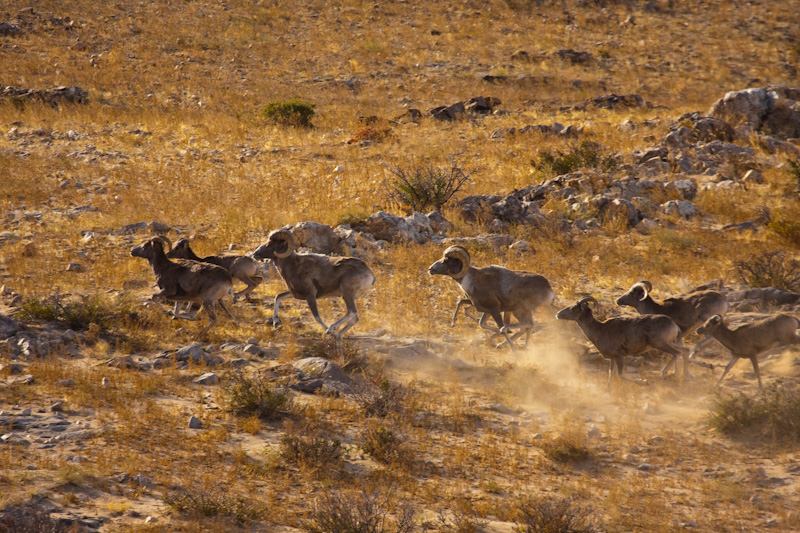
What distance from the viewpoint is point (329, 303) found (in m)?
13.5

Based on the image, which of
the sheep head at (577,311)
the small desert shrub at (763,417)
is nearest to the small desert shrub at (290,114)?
the sheep head at (577,311)

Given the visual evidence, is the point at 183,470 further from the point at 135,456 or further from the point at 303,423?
the point at 303,423

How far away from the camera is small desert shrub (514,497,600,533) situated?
649 centimetres

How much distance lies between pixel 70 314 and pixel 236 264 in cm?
277

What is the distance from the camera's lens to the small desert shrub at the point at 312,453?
764cm

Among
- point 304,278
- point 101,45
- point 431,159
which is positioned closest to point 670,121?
point 431,159

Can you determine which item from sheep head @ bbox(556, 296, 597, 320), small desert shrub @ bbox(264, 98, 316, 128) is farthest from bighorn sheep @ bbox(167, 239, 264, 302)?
small desert shrub @ bbox(264, 98, 316, 128)

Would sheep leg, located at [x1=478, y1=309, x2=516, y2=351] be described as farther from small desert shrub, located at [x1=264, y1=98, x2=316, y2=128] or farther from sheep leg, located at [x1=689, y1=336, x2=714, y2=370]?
small desert shrub, located at [x1=264, y1=98, x2=316, y2=128]

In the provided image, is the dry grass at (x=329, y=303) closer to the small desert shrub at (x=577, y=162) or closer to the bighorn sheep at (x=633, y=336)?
the small desert shrub at (x=577, y=162)

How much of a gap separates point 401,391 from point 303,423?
1632mm

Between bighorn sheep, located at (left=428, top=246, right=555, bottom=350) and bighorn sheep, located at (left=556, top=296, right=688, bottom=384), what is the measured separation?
1287 millimetres

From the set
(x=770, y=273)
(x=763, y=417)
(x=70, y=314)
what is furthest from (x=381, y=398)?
(x=770, y=273)

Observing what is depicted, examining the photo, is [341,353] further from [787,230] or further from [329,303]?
[787,230]

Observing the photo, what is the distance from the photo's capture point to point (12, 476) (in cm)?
666
